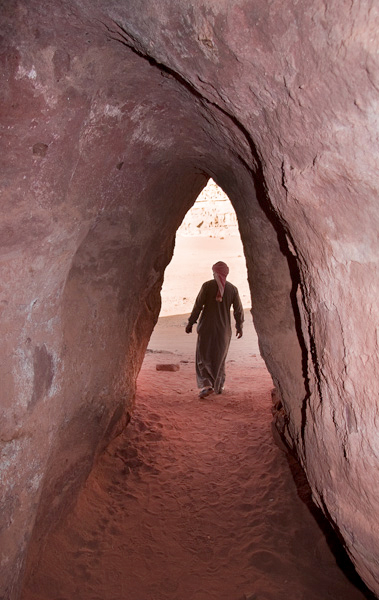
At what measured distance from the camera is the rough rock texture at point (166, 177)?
1.36 metres

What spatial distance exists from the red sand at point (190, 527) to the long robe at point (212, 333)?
101 centimetres

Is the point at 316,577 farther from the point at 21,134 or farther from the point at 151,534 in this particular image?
the point at 21,134

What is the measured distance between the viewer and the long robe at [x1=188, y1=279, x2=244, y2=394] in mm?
6133

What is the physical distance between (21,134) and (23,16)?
43 centimetres

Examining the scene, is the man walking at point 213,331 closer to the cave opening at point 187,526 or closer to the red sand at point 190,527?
the red sand at point 190,527

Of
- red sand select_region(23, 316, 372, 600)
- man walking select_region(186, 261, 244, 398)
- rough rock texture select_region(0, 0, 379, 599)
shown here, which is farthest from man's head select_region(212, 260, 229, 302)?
rough rock texture select_region(0, 0, 379, 599)

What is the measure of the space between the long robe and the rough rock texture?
2860mm

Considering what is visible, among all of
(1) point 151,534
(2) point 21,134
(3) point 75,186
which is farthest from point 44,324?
(1) point 151,534

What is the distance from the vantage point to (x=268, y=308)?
3.11 m

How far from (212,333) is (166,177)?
319cm

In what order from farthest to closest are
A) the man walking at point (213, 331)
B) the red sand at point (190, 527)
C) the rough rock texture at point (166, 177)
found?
the man walking at point (213, 331), the red sand at point (190, 527), the rough rock texture at point (166, 177)

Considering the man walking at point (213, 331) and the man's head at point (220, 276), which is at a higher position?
the man's head at point (220, 276)

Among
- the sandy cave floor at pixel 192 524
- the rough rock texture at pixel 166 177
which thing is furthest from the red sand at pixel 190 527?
the rough rock texture at pixel 166 177

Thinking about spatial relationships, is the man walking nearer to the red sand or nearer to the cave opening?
the red sand
